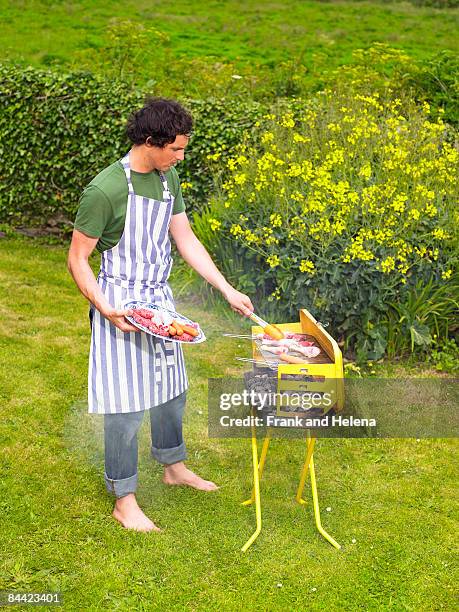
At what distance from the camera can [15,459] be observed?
4324 millimetres

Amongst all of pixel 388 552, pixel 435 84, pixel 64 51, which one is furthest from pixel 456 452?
pixel 64 51

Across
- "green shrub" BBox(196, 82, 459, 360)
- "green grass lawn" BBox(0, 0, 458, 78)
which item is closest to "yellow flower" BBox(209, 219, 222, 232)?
"green shrub" BBox(196, 82, 459, 360)

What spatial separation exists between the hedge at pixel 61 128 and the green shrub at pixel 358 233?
4.20 feet

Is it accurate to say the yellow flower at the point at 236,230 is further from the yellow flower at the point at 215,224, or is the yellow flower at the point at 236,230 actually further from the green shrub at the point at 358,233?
the yellow flower at the point at 215,224

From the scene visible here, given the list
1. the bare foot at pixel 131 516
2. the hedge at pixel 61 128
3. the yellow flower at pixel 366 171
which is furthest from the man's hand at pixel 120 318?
the hedge at pixel 61 128

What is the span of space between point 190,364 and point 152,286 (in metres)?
2.11

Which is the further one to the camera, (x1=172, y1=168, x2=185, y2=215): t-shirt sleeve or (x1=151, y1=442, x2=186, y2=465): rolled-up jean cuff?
(x1=151, y1=442, x2=186, y2=465): rolled-up jean cuff

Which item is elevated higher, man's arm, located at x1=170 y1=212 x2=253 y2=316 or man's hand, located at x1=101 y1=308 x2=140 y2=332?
man's arm, located at x1=170 y1=212 x2=253 y2=316

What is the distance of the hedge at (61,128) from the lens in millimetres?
7316

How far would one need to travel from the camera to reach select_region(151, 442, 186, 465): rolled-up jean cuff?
4102 millimetres

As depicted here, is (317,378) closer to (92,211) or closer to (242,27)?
(92,211)

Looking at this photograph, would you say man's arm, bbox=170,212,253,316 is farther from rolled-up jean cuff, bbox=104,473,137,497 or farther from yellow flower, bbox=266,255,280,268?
yellow flower, bbox=266,255,280,268

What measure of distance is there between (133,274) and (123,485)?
3.11 ft

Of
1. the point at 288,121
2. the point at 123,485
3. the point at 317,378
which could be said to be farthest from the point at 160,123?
the point at 288,121
